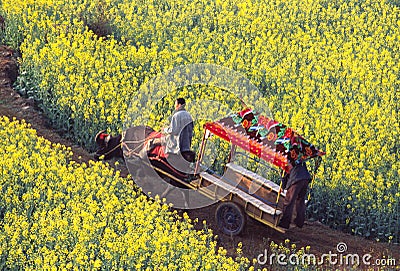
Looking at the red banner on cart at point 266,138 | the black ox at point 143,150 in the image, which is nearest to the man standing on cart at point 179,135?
the black ox at point 143,150

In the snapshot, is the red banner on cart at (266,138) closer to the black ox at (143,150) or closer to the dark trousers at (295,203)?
the dark trousers at (295,203)

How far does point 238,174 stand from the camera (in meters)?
12.6

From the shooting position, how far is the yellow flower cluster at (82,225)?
10023 millimetres

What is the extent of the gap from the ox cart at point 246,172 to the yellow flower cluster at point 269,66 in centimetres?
109

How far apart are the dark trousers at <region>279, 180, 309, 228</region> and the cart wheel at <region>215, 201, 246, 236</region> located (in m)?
0.63

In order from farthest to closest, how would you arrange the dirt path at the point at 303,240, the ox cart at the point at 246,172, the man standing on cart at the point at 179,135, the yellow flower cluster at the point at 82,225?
1. the man standing on cart at the point at 179,135
2. the dirt path at the point at 303,240
3. the ox cart at the point at 246,172
4. the yellow flower cluster at the point at 82,225

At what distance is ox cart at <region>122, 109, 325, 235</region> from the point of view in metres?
11.6

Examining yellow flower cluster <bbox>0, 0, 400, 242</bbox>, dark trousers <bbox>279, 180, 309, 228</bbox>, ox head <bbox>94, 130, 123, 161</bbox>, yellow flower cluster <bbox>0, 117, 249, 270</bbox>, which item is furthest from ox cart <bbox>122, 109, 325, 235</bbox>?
yellow flower cluster <bbox>0, 0, 400, 242</bbox>

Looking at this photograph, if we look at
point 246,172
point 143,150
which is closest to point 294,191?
point 246,172

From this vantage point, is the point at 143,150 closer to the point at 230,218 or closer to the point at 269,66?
the point at 230,218

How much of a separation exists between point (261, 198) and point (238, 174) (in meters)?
0.63

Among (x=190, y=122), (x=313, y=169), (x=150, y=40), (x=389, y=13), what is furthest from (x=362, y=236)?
(x=389, y=13)

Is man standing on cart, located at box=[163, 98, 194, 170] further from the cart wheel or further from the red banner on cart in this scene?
the cart wheel

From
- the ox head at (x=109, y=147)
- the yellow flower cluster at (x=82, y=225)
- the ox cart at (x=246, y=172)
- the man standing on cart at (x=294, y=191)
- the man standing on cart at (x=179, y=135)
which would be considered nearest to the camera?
the yellow flower cluster at (x=82, y=225)
